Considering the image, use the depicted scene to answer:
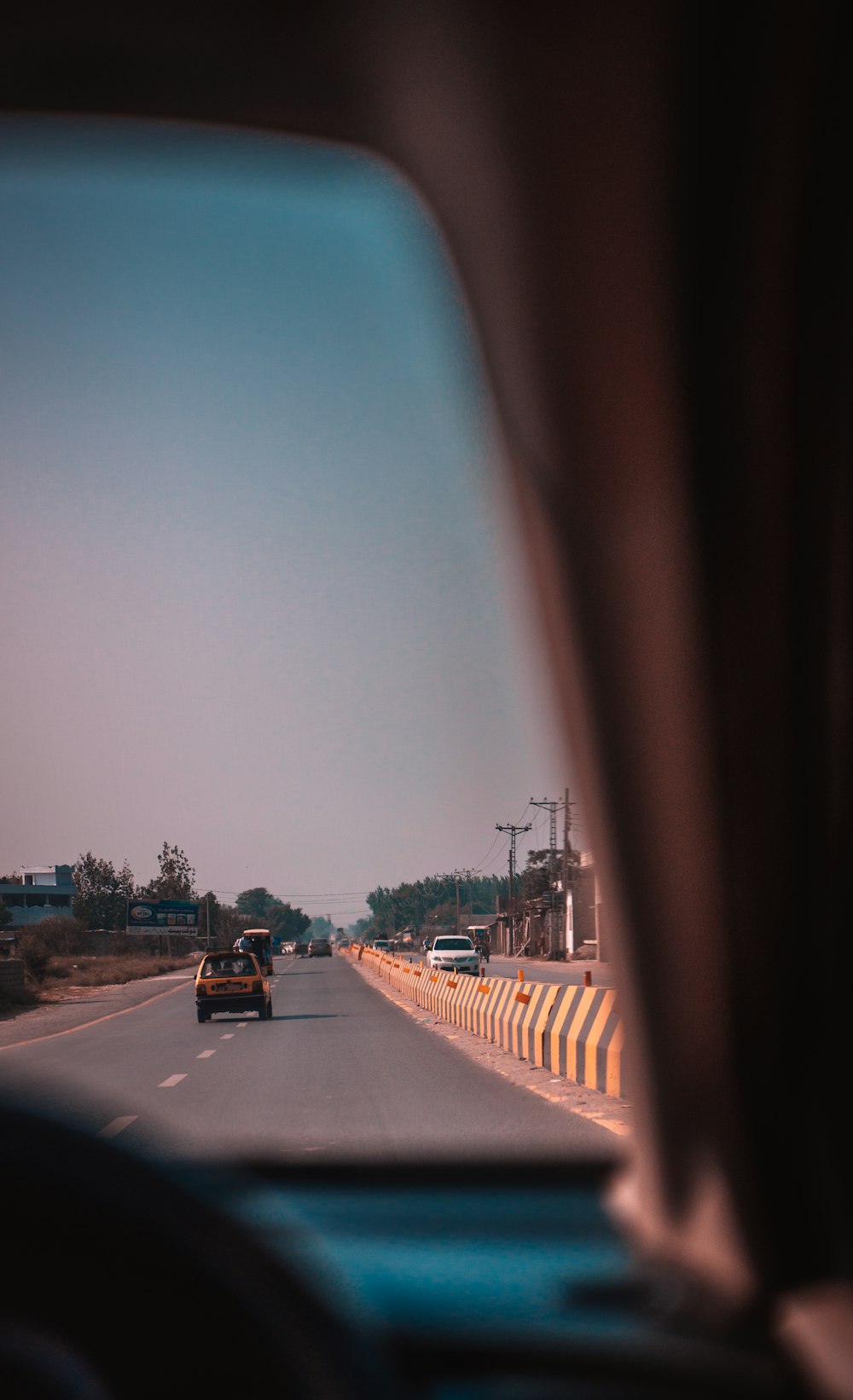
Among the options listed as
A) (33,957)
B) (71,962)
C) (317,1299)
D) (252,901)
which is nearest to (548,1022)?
(317,1299)

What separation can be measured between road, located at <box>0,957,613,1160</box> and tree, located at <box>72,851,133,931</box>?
46.3 metres

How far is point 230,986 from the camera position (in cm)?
2839

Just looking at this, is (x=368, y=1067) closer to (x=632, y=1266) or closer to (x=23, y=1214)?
(x=632, y=1266)

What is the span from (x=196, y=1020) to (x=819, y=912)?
26.8m

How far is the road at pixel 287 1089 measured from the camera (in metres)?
6.48

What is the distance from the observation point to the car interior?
3.06 meters

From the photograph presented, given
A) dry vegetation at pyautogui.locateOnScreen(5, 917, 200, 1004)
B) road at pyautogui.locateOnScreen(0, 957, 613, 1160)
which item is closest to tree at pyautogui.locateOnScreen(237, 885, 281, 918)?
dry vegetation at pyautogui.locateOnScreen(5, 917, 200, 1004)

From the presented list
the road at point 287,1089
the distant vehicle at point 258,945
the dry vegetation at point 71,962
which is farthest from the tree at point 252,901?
the road at point 287,1089

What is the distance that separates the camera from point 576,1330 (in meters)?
2.61

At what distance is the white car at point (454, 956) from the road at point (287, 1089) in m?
20.1

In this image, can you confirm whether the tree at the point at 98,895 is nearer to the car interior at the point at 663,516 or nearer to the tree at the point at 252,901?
the tree at the point at 252,901

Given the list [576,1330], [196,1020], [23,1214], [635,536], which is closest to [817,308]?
[635,536]

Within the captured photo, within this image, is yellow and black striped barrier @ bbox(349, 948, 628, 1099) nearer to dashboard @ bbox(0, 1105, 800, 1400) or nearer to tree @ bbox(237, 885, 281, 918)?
dashboard @ bbox(0, 1105, 800, 1400)

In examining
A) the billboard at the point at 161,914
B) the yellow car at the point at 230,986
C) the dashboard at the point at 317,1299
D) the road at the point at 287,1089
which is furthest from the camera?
the billboard at the point at 161,914
